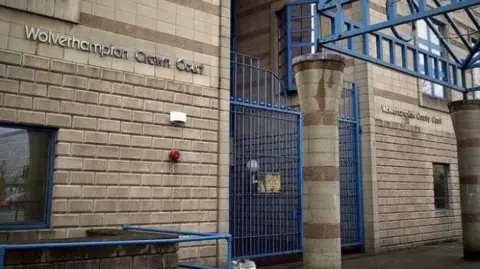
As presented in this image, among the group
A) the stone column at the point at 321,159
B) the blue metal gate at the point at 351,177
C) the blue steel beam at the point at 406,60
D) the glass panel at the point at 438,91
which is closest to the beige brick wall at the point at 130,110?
the stone column at the point at 321,159

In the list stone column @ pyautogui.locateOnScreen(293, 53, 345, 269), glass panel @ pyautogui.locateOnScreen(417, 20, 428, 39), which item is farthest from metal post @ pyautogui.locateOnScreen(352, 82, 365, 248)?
stone column @ pyautogui.locateOnScreen(293, 53, 345, 269)

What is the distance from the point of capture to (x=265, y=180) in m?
11.4

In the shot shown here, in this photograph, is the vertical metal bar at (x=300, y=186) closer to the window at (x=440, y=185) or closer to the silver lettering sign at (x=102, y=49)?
the silver lettering sign at (x=102, y=49)

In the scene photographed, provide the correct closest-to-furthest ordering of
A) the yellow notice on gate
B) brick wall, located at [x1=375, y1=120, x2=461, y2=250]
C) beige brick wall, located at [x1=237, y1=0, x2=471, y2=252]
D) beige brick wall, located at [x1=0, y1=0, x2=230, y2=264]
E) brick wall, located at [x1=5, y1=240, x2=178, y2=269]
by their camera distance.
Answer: brick wall, located at [x1=5, y1=240, x2=178, y2=269], beige brick wall, located at [x1=0, y1=0, x2=230, y2=264], the yellow notice on gate, beige brick wall, located at [x1=237, y1=0, x2=471, y2=252], brick wall, located at [x1=375, y1=120, x2=461, y2=250]

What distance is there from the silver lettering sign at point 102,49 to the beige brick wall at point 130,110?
8 cm

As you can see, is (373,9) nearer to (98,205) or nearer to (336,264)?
(336,264)

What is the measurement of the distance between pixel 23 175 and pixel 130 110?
202cm

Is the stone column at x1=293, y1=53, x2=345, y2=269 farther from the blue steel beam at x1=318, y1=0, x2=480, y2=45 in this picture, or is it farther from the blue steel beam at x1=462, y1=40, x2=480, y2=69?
the blue steel beam at x1=462, y1=40, x2=480, y2=69

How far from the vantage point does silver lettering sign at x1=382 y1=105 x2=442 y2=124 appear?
14.6m

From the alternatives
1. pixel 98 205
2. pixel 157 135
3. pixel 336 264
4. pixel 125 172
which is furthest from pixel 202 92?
pixel 336 264

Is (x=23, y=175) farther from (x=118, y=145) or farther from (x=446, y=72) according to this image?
(x=446, y=72)

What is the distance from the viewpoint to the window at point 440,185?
16.3m

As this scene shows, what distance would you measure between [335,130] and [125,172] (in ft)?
11.7

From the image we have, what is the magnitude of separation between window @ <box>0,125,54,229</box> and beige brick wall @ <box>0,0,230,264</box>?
18 centimetres
